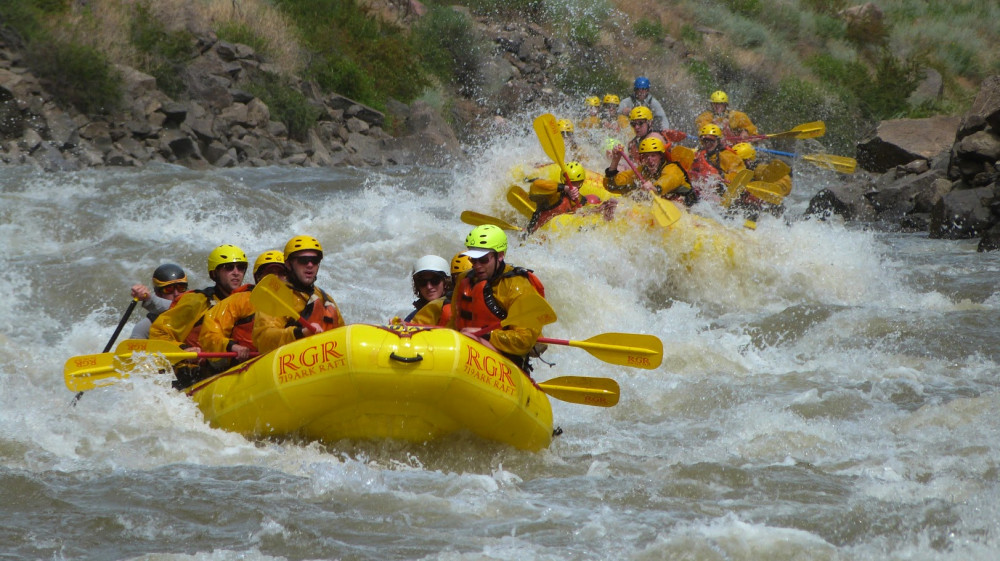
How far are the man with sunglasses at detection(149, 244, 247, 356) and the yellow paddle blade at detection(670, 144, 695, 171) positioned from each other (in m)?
5.93

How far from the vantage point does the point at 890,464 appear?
5.34 m

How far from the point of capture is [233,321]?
18.8 ft

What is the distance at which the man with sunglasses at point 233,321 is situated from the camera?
5641 mm

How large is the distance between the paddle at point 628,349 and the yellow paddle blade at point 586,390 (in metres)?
0.14

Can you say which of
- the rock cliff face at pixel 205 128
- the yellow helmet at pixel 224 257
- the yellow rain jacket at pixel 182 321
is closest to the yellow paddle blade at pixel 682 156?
the yellow helmet at pixel 224 257

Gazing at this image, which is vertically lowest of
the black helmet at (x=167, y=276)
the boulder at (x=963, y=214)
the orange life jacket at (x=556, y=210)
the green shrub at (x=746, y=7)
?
the green shrub at (x=746, y=7)

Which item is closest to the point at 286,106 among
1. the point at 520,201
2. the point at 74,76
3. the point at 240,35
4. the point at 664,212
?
the point at 240,35

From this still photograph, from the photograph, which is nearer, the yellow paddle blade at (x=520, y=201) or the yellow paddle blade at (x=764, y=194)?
the yellow paddle blade at (x=520, y=201)

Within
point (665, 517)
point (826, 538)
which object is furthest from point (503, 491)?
point (826, 538)

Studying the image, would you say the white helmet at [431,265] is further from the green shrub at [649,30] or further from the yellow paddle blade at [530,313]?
the green shrub at [649,30]

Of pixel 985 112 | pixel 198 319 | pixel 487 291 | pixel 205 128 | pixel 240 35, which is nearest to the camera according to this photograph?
pixel 487 291

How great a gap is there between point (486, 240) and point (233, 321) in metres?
1.46

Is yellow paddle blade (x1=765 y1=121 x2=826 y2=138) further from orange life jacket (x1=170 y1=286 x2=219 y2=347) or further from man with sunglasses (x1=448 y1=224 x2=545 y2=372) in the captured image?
orange life jacket (x1=170 y1=286 x2=219 y2=347)

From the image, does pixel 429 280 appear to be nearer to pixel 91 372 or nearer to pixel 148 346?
pixel 148 346
